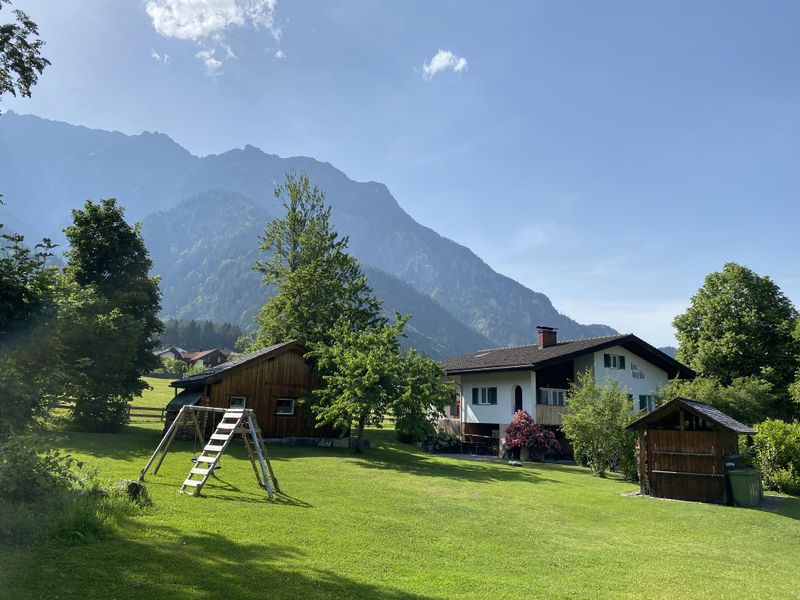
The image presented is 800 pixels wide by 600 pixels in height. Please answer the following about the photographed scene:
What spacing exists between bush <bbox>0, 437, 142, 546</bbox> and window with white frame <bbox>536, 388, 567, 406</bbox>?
28.4 meters

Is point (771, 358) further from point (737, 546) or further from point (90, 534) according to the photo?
point (90, 534)

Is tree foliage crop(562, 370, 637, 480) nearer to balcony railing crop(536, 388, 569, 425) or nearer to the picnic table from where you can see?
balcony railing crop(536, 388, 569, 425)

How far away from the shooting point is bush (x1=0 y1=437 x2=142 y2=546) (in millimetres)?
7410

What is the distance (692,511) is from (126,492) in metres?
16.0

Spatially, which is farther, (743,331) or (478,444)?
(743,331)

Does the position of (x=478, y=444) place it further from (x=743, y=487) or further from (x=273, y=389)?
(x=743, y=487)

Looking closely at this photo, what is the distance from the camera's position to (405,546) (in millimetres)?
9500

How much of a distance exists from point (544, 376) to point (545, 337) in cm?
571

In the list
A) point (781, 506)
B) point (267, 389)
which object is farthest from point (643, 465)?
point (267, 389)

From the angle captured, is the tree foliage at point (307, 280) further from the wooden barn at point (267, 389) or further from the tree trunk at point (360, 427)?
the tree trunk at point (360, 427)

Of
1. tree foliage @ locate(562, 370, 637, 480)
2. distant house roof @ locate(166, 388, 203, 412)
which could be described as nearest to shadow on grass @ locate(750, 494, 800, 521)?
tree foliage @ locate(562, 370, 637, 480)

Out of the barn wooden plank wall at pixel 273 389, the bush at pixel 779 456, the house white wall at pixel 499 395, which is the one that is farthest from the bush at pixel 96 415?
the bush at pixel 779 456

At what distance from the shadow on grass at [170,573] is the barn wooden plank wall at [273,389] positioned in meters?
21.3

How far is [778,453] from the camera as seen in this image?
22.5 meters
